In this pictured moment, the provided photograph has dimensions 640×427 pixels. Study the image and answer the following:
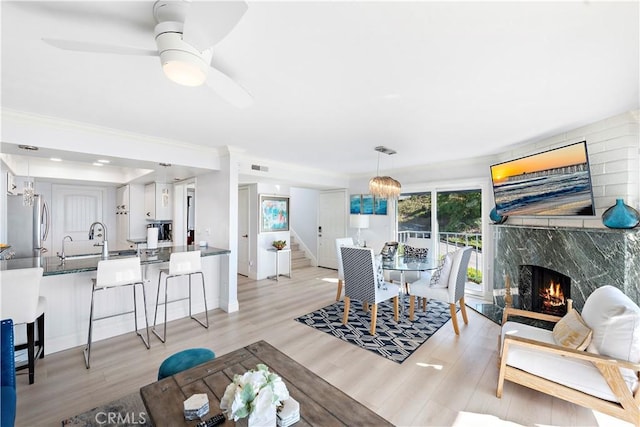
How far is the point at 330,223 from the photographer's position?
22.6 feet

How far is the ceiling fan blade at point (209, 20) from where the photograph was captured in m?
0.96

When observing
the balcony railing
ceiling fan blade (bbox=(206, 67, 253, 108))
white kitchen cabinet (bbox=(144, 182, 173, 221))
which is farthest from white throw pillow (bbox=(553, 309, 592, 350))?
white kitchen cabinet (bbox=(144, 182, 173, 221))

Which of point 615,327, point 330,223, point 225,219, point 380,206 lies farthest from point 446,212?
→ point 225,219

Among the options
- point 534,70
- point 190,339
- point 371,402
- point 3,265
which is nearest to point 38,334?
point 3,265

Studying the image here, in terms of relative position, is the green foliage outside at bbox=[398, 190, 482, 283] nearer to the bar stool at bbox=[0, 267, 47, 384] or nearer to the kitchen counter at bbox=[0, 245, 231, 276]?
the kitchen counter at bbox=[0, 245, 231, 276]

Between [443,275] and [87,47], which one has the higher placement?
[87,47]

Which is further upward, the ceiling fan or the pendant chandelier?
the ceiling fan

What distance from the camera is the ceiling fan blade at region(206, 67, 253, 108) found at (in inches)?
57.2

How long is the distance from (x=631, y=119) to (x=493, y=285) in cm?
265

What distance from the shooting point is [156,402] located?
130 centimetres

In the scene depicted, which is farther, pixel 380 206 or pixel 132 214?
pixel 380 206

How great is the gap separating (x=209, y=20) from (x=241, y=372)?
179cm

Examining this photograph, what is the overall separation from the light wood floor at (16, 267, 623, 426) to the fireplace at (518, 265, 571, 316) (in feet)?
2.39

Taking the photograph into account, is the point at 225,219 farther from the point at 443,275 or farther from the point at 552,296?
the point at 552,296
